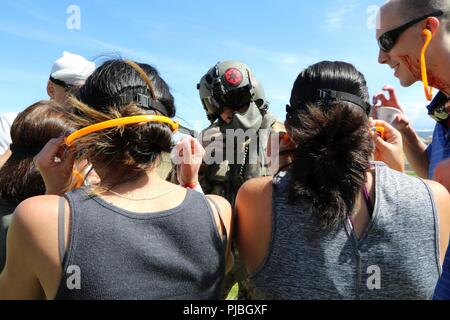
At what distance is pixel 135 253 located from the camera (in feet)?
4.88

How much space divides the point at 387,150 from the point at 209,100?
2.54 m

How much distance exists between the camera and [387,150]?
2.29 meters

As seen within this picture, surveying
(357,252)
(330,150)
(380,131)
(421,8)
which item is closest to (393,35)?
(421,8)

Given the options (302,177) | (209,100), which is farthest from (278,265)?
(209,100)

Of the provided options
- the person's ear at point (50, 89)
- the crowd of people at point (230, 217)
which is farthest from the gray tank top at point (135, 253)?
the person's ear at point (50, 89)

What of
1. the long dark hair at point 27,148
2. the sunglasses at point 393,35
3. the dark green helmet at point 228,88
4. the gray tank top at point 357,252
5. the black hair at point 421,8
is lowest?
the gray tank top at point 357,252

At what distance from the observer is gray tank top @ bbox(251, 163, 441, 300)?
161cm

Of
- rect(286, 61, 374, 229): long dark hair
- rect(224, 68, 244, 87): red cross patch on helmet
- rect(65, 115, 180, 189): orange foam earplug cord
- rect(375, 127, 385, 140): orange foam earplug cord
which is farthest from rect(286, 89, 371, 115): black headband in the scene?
rect(224, 68, 244, 87): red cross patch on helmet

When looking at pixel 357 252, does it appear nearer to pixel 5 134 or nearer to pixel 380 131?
pixel 380 131

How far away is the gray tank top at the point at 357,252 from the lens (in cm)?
161

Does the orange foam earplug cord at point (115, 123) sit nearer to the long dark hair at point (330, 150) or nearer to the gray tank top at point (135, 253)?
the gray tank top at point (135, 253)

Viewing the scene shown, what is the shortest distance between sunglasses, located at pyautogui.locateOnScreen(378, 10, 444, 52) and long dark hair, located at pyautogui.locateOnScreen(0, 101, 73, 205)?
235 cm

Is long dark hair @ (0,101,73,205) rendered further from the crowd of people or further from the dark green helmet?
the dark green helmet

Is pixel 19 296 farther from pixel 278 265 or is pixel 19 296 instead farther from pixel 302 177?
pixel 302 177
